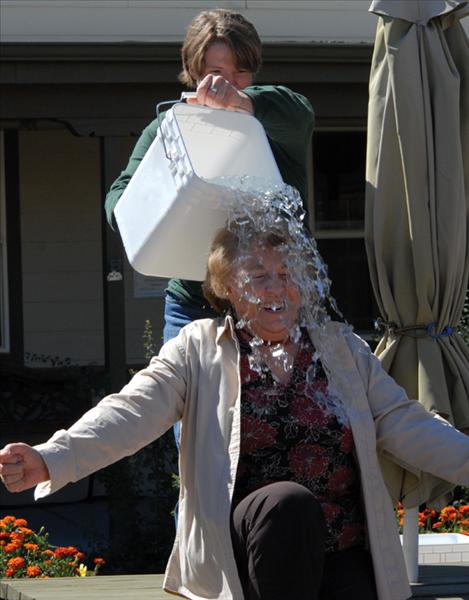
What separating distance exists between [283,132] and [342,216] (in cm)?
657

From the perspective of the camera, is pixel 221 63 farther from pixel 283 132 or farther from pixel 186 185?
pixel 186 185

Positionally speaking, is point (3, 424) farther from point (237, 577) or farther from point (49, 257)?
point (237, 577)

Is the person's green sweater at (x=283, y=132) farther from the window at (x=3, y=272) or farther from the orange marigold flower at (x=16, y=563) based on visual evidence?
the window at (x=3, y=272)

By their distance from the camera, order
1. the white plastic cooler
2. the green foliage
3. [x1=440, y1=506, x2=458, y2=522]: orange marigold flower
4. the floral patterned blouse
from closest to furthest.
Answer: the floral patterned blouse < the white plastic cooler < [x1=440, y1=506, x2=458, y2=522]: orange marigold flower < the green foliage

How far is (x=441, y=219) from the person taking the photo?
4027mm

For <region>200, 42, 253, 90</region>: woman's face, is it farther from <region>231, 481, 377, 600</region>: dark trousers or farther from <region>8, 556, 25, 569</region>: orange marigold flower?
<region>8, 556, 25, 569</region>: orange marigold flower

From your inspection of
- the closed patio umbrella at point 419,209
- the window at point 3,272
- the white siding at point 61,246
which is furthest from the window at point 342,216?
the closed patio umbrella at point 419,209

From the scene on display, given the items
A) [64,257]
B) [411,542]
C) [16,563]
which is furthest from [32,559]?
[64,257]

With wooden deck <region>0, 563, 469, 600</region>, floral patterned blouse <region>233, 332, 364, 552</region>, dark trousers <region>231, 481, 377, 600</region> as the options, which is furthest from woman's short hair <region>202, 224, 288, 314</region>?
wooden deck <region>0, 563, 469, 600</region>

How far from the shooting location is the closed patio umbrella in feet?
13.2

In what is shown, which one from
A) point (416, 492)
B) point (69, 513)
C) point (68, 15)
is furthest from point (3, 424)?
point (416, 492)

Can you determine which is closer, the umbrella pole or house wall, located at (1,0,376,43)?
the umbrella pole

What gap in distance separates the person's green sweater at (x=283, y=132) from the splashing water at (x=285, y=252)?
0.34 m

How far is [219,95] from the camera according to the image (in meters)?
3.39
